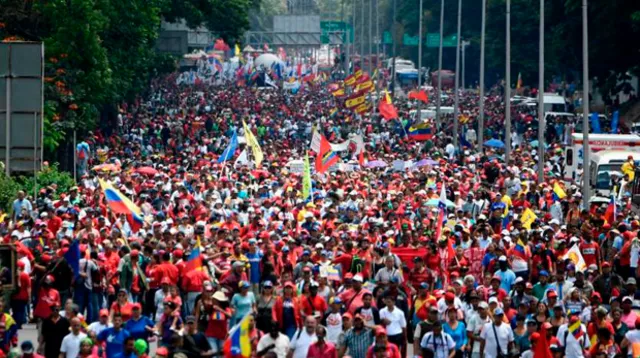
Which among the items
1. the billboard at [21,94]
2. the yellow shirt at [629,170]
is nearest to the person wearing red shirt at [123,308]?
the billboard at [21,94]

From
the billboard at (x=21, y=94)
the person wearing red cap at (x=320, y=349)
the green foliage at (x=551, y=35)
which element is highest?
the green foliage at (x=551, y=35)

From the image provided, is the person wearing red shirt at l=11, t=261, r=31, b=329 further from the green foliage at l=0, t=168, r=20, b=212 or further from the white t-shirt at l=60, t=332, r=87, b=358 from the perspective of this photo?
the green foliage at l=0, t=168, r=20, b=212

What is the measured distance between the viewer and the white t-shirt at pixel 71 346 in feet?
55.5

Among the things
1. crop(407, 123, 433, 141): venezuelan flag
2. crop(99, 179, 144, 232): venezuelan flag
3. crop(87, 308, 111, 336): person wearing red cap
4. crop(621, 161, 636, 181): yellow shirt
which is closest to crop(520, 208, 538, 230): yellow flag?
crop(621, 161, 636, 181): yellow shirt

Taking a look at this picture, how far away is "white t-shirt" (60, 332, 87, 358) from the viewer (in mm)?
16922

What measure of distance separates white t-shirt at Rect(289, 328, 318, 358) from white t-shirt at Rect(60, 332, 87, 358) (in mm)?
1892

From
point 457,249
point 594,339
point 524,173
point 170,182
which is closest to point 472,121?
point 524,173

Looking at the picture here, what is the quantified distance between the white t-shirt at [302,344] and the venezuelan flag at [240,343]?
1.78 feet

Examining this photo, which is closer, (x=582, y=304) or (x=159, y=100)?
(x=582, y=304)

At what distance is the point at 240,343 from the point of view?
16.4 metres

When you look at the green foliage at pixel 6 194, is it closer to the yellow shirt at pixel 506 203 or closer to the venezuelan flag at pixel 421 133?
the yellow shirt at pixel 506 203

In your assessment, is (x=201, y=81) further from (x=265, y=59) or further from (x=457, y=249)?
(x=457, y=249)

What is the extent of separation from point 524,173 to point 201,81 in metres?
74.0

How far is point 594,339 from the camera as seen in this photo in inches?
718
